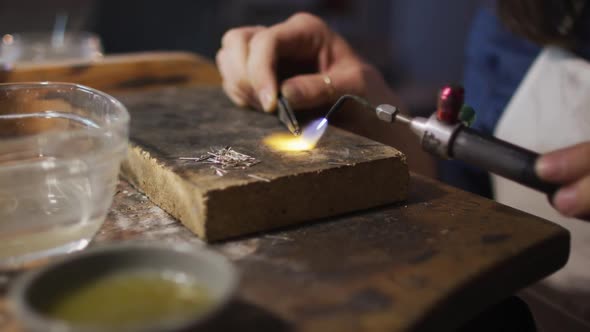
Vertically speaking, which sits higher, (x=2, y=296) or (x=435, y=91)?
(x=2, y=296)

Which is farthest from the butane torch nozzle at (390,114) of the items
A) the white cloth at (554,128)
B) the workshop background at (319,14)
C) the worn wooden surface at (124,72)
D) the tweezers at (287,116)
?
the workshop background at (319,14)

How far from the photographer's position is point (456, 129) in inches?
30.3

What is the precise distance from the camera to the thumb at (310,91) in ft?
3.70

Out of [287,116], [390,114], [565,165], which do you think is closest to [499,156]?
[565,165]

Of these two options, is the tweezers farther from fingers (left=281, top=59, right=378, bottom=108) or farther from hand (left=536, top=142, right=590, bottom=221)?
hand (left=536, top=142, right=590, bottom=221)

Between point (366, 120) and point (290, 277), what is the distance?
643 mm

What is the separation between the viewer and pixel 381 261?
69 cm

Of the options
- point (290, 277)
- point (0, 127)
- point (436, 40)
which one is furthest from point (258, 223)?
point (436, 40)

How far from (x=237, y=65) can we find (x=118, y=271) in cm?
72

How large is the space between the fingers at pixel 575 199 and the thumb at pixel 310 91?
1.81 feet

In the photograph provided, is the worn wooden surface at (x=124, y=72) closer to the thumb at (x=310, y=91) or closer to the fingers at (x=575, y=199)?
the thumb at (x=310, y=91)

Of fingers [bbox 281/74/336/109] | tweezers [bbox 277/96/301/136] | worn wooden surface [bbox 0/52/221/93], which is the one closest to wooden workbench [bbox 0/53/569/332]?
tweezers [bbox 277/96/301/136]

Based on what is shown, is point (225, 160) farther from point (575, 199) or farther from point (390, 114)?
point (575, 199)

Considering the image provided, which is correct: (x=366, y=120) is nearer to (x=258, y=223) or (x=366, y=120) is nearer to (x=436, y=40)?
(x=258, y=223)
